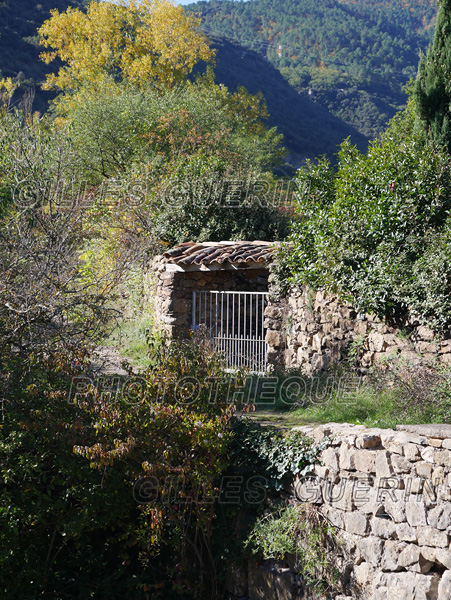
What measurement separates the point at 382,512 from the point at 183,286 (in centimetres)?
635

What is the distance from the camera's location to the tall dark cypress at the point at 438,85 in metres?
10.9

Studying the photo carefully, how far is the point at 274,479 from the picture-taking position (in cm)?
577

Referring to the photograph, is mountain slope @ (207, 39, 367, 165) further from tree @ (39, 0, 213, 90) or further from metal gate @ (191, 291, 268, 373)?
metal gate @ (191, 291, 268, 373)

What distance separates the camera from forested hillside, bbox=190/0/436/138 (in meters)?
54.3

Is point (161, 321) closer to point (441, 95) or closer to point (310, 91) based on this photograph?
point (441, 95)

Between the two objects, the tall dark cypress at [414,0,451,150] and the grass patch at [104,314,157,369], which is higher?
the tall dark cypress at [414,0,451,150]

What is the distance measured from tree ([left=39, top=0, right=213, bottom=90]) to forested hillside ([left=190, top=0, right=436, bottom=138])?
22.5m

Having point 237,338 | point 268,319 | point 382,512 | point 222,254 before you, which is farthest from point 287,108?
point 382,512

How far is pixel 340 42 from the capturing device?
6775 cm

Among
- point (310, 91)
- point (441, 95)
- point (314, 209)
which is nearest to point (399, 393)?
point (314, 209)

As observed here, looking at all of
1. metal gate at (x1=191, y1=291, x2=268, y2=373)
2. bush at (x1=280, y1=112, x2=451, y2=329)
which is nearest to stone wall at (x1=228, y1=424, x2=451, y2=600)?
bush at (x1=280, y1=112, x2=451, y2=329)

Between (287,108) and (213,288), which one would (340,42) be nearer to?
(287,108)

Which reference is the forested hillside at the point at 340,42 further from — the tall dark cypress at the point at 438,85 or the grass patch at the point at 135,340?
the grass patch at the point at 135,340

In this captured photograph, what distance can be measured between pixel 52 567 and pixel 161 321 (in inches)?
220
